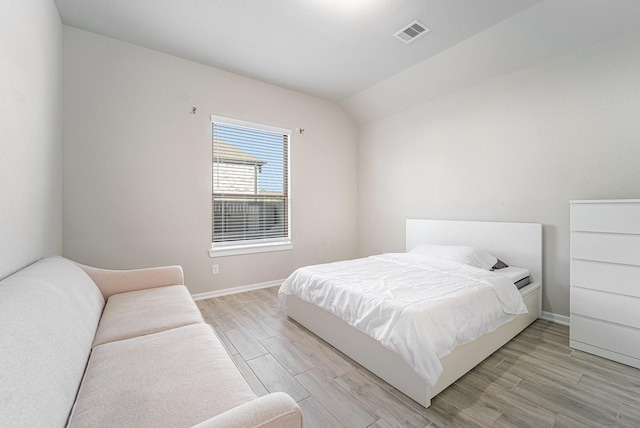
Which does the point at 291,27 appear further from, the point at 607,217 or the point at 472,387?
the point at 472,387

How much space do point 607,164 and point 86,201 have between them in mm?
5010

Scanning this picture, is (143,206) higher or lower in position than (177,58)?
lower

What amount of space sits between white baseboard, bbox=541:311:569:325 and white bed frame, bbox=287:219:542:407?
0.07 m

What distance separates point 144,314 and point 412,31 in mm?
3407

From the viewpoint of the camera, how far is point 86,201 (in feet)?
8.89

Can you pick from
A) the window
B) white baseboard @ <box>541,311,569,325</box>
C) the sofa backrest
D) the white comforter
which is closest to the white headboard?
white baseboard @ <box>541,311,569,325</box>

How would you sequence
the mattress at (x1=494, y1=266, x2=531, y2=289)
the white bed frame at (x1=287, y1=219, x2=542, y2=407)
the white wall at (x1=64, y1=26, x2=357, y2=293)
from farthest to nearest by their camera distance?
1. the white wall at (x1=64, y1=26, x2=357, y2=293)
2. the mattress at (x1=494, y1=266, x2=531, y2=289)
3. the white bed frame at (x1=287, y1=219, x2=542, y2=407)

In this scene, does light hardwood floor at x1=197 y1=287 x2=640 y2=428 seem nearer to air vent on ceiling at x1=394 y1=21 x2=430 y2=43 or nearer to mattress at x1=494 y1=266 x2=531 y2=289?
mattress at x1=494 y1=266 x2=531 y2=289

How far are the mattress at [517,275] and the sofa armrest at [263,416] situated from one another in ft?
8.32

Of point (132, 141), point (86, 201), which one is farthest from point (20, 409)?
point (132, 141)

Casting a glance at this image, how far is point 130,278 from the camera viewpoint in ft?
7.49

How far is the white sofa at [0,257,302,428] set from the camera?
0.77 metres

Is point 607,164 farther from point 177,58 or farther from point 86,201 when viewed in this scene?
point 86,201

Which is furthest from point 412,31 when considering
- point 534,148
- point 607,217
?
point 607,217
